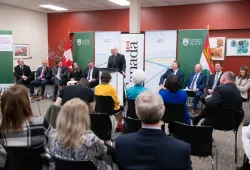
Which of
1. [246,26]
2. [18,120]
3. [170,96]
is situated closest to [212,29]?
[246,26]

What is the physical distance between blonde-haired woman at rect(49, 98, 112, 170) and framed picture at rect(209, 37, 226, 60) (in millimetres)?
8310

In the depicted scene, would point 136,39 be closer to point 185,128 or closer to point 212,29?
point 212,29

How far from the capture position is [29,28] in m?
10.8

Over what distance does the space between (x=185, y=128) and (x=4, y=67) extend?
23.0 ft

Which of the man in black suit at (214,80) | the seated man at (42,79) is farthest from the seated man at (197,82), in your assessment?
the seated man at (42,79)

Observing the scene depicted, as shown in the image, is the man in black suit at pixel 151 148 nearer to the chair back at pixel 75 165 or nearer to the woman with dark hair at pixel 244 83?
the chair back at pixel 75 165

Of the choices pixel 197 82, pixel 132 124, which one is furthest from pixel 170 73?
pixel 132 124

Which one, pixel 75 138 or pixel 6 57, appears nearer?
pixel 75 138

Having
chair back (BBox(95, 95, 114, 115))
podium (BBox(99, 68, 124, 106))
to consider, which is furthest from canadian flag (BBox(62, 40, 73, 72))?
chair back (BBox(95, 95, 114, 115))

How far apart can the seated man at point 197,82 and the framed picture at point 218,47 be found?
112 inches

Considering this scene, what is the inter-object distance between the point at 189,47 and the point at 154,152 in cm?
629

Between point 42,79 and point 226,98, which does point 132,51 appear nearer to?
point 42,79

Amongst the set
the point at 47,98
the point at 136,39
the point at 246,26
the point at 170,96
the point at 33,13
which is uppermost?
the point at 33,13

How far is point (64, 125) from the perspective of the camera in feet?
6.04
